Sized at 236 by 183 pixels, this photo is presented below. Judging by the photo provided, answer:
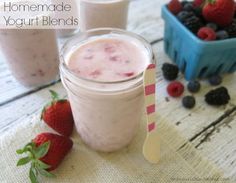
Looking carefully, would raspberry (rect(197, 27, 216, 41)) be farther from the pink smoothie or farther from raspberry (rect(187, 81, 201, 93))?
the pink smoothie

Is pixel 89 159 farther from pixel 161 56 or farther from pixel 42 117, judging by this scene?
pixel 161 56

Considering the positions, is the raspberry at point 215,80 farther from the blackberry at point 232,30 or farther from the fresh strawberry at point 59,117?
the fresh strawberry at point 59,117

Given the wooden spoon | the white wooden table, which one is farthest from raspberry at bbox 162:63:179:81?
the wooden spoon

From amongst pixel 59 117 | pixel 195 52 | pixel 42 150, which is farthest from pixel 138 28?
pixel 42 150

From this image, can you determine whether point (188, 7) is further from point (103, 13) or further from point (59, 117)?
point (59, 117)

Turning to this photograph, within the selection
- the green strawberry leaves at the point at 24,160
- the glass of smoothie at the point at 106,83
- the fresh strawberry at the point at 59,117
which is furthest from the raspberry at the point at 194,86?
the green strawberry leaves at the point at 24,160

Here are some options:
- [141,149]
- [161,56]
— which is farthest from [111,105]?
[161,56]
